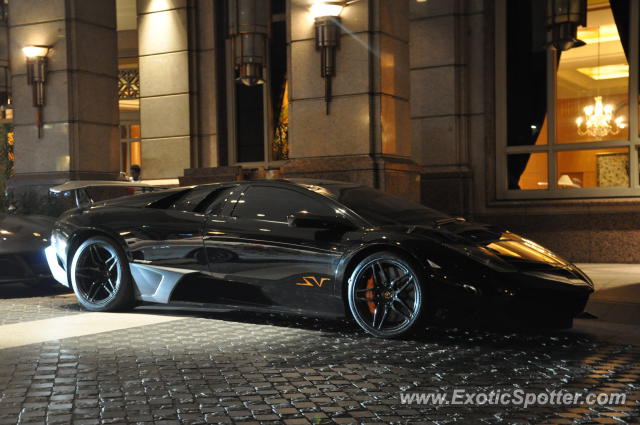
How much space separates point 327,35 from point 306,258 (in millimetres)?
5822

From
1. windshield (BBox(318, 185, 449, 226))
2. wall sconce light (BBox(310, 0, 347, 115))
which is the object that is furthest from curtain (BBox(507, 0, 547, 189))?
windshield (BBox(318, 185, 449, 226))

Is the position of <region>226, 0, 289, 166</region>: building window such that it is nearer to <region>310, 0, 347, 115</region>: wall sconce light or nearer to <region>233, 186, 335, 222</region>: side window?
<region>310, 0, 347, 115</region>: wall sconce light

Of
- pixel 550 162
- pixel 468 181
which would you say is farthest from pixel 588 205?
pixel 468 181

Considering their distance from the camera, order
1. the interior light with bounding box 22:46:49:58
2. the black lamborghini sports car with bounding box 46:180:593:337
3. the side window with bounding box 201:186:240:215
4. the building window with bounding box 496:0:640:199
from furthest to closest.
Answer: the interior light with bounding box 22:46:49:58 < the building window with bounding box 496:0:640:199 < the side window with bounding box 201:186:240:215 < the black lamborghini sports car with bounding box 46:180:593:337

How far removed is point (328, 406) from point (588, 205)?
1049cm

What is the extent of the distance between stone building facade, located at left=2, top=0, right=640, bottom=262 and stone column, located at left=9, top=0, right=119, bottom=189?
0.03 meters

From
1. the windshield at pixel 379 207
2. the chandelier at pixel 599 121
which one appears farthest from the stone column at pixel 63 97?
the windshield at pixel 379 207

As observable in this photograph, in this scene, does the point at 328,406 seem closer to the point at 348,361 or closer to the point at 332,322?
the point at 348,361

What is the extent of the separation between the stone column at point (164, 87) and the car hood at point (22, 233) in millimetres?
7515

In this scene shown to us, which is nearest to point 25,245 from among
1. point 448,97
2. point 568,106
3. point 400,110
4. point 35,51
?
point 400,110

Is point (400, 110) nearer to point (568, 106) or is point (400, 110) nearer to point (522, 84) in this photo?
point (522, 84)

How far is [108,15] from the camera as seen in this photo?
16.7 m

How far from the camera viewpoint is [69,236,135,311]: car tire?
8203mm

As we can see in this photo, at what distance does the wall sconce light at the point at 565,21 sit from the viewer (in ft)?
45.3
